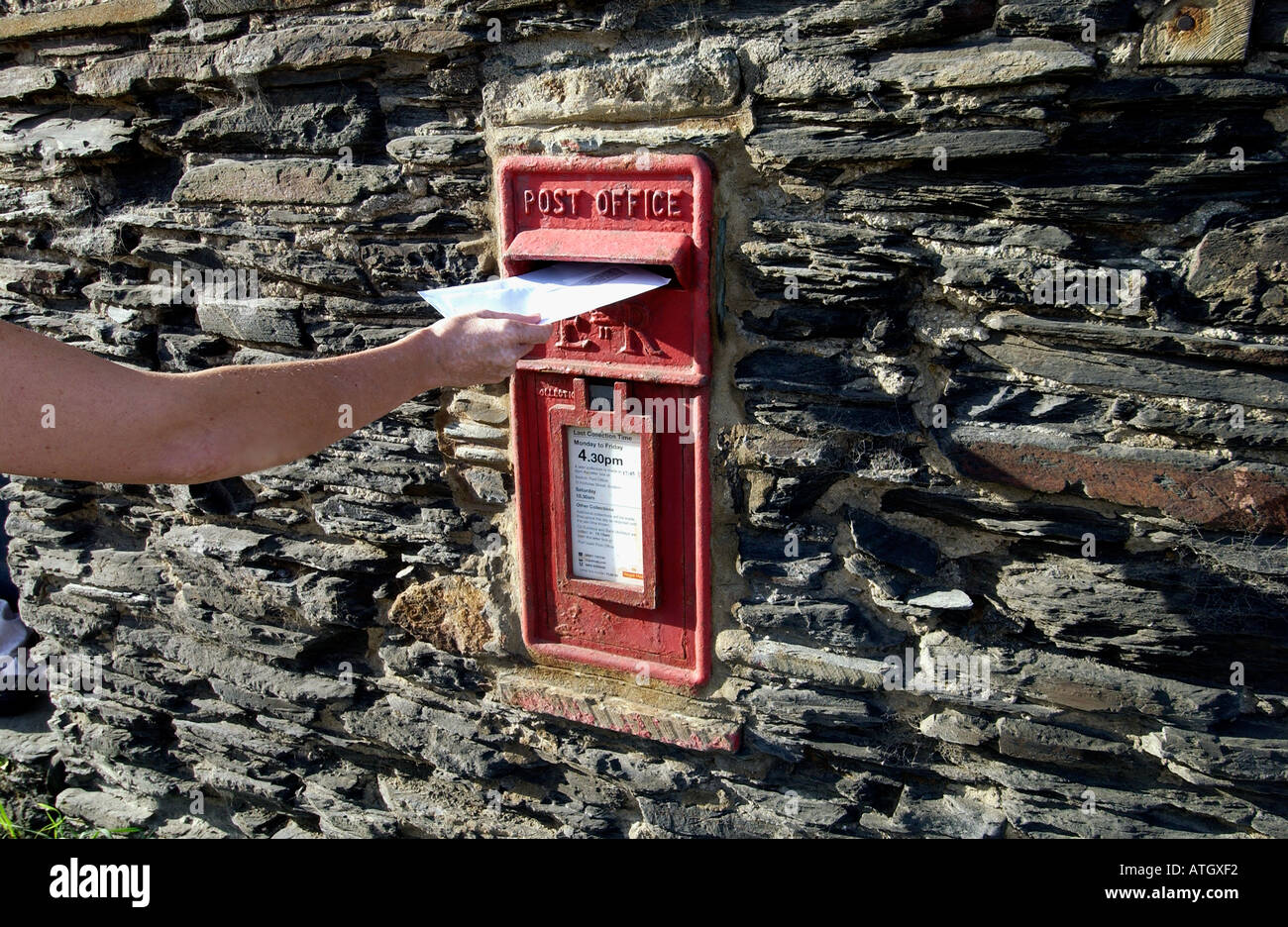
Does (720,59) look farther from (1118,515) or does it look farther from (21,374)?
(21,374)

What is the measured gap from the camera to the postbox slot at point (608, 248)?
2062 millimetres

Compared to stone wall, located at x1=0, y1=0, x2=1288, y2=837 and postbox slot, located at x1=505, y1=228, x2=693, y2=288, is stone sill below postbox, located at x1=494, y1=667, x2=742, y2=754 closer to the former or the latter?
stone wall, located at x1=0, y1=0, x2=1288, y2=837

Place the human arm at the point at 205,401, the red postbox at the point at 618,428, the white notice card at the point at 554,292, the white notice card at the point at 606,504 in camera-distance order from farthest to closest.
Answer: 1. the white notice card at the point at 606,504
2. the red postbox at the point at 618,428
3. the white notice card at the point at 554,292
4. the human arm at the point at 205,401

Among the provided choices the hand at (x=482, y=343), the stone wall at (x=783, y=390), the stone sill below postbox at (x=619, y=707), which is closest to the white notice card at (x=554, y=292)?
the hand at (x=482, y=343)

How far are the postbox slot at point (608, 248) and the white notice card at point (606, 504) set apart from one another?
0.40 meters

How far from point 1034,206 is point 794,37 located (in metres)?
0.56

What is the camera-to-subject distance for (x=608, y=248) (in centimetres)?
212

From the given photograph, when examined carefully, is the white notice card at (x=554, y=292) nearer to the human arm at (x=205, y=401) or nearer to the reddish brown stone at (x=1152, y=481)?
the human arm at (x=205, y=401)

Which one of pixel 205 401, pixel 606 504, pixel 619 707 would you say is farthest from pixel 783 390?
pixel 205 401

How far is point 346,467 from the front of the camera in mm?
2713

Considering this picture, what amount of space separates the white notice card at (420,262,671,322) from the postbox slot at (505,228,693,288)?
0.03 metres

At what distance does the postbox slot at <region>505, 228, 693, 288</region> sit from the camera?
6.77 feet

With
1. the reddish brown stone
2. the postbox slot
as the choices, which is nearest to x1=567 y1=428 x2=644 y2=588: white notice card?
the postbox slot

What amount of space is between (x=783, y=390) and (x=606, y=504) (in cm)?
50
